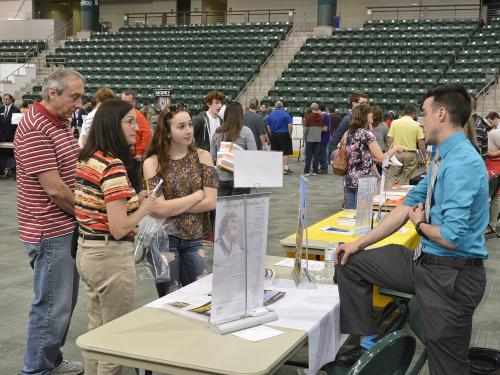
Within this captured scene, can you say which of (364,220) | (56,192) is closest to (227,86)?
(364,220)

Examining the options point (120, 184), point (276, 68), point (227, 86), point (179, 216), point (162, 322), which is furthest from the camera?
point (276, 68)

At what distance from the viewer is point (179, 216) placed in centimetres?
324

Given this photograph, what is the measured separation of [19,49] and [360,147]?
20.9 metres

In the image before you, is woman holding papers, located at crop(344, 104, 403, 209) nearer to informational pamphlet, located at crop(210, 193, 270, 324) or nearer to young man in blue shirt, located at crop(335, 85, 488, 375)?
young man in blue shirt, located at crop(335, 85, 488, 375)

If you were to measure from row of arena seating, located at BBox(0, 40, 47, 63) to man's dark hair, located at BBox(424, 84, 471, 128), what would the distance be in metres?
22.4

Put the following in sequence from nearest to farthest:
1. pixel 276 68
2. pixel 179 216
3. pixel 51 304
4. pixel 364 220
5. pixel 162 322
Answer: pixel 162 322, pixel 51 304, pixel 179 216, pixel 364 220, pixel 276 68

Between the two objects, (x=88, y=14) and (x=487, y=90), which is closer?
(x=487, y=90)

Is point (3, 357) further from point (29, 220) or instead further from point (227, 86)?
point (227, 86)

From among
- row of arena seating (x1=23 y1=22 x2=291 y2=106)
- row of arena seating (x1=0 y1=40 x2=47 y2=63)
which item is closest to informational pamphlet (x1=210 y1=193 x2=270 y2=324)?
row of arena seating (x1=23 y1=22 x2=291 y2=106)

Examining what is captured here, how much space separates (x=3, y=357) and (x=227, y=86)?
1526cm

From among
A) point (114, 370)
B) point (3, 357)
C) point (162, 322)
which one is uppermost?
point (162, 322)

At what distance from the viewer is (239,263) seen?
6.97 ft

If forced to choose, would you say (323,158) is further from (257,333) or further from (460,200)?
(257,333)

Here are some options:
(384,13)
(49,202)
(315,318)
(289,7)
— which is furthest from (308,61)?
(315,318)
